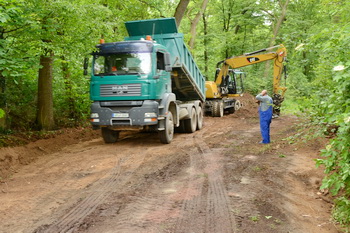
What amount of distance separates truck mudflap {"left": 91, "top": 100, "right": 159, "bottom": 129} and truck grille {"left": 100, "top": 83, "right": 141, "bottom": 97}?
239mm

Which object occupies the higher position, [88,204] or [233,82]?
[233,82]

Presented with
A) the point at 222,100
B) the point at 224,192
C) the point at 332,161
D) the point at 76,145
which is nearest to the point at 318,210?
the point at 332,161

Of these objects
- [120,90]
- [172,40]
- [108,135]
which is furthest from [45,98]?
[172,40]

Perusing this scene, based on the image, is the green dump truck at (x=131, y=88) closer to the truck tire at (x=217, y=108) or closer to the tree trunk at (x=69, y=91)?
the tree trunk at (x=69, y=91)

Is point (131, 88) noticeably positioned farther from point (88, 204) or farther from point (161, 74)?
point (88, 204)

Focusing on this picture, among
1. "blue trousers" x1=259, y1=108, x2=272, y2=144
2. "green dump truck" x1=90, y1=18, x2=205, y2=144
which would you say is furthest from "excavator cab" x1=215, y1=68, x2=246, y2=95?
"blue trousers" x1=259, y1=108, x2=272, y2=144

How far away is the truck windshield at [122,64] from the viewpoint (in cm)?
885

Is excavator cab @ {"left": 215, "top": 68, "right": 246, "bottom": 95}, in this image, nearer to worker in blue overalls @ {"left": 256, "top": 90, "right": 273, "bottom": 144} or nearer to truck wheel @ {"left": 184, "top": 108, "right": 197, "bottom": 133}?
truck wheel @ {"left": 184, "top": 108, "right": 197, "bottom": 133}

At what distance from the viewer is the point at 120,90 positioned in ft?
29.0

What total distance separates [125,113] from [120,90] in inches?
26.7

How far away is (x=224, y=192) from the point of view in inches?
201

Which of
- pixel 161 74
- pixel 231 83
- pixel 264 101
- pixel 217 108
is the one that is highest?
pixel 231 83

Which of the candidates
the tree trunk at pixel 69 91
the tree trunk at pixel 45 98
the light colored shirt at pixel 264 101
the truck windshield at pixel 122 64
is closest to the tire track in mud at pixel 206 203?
the light colored shirt at pixel 264 101

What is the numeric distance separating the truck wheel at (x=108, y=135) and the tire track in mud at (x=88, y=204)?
3017 mm
